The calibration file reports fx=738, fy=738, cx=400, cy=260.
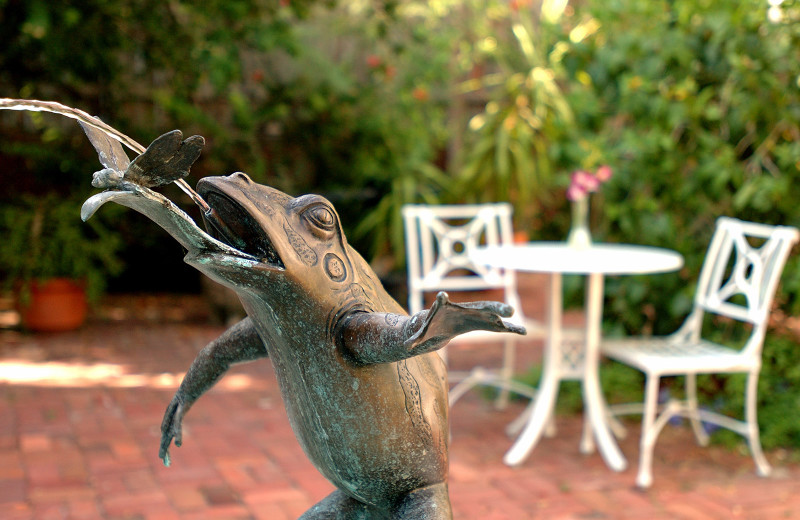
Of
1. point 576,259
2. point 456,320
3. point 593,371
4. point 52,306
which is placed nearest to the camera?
point 456,320

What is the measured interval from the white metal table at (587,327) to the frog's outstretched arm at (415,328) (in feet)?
7.45

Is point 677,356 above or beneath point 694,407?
above

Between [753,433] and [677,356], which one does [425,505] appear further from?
[753,433]

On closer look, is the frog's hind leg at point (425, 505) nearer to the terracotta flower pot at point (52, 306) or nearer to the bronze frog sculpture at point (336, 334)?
the bronze frog sculpture at point (336, 334)

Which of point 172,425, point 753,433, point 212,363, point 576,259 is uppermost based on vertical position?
point 212,363

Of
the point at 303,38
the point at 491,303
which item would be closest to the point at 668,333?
the point at 491,303

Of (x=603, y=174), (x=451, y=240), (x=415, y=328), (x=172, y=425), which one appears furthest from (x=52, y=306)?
(x=415, y=328)

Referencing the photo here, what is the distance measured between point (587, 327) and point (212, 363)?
2.64 meters

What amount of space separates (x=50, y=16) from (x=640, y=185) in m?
4.15

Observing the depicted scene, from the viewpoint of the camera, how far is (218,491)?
122 inches

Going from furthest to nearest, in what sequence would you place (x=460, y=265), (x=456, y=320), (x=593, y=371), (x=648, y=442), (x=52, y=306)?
(x=52, y=306), (x=460, y=265), (x=593, y=371), (x=648, y=442), (x=456, y=320)

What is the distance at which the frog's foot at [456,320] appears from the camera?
91 cm

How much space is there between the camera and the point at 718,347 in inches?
146

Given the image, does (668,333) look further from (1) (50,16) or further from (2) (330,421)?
(1) (50,16)
